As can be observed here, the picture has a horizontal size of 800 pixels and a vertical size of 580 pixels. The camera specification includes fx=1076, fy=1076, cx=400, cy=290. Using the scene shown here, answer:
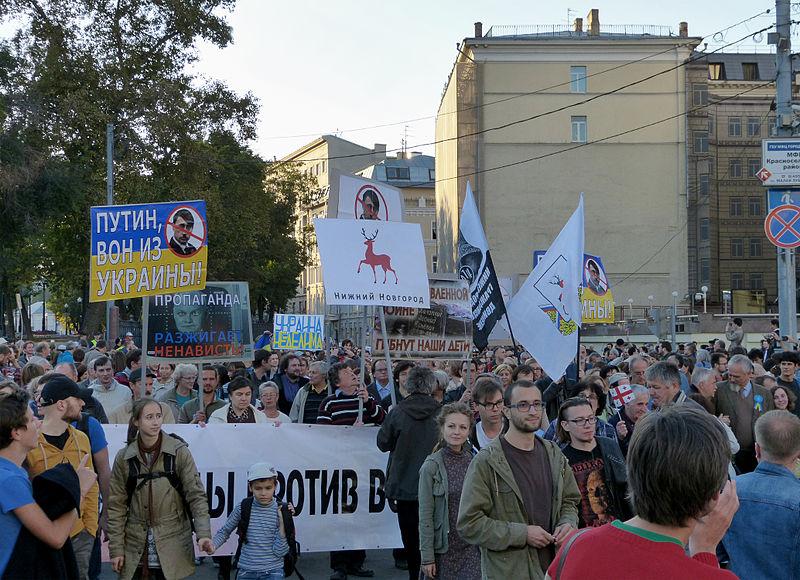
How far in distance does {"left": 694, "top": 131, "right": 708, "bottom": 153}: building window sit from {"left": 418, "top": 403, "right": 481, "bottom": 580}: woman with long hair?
194 ft

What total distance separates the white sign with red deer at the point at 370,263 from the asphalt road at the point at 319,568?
2423mm

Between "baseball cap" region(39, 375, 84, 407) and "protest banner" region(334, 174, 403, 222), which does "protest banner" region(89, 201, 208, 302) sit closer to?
"protest banner" region(334, 174, 403, 222)

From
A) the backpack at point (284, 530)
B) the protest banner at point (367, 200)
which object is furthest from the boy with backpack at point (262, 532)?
the protest banner at point (367, 200)

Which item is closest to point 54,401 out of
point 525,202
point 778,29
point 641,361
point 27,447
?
point 27,447

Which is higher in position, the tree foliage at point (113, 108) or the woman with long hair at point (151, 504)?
the tree foliage at point (113, 108)

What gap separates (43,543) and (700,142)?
204 ft

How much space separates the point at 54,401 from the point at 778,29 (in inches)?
559

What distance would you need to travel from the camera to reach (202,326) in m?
11.9

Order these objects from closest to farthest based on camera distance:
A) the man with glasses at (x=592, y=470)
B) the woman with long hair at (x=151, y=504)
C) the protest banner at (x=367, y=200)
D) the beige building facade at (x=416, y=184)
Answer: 1. the man with glasses at (x=592, y=470)
2. the woman with long hair at (x=151, y=504)
3. the protest banner at (x=367, y=200)
4. the beige building facade at (x=416, y=184)

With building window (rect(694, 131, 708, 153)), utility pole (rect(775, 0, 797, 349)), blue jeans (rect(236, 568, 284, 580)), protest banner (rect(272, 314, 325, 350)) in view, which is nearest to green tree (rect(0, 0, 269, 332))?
protest banner (rect(272, 314, 325, 350))

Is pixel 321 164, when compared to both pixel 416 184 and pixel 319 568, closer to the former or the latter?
pixel 416 184

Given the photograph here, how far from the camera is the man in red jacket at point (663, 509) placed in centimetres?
263

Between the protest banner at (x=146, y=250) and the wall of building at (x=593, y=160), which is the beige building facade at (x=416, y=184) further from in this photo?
the protest banner at (x=146, y=250)

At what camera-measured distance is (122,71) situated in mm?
35812
